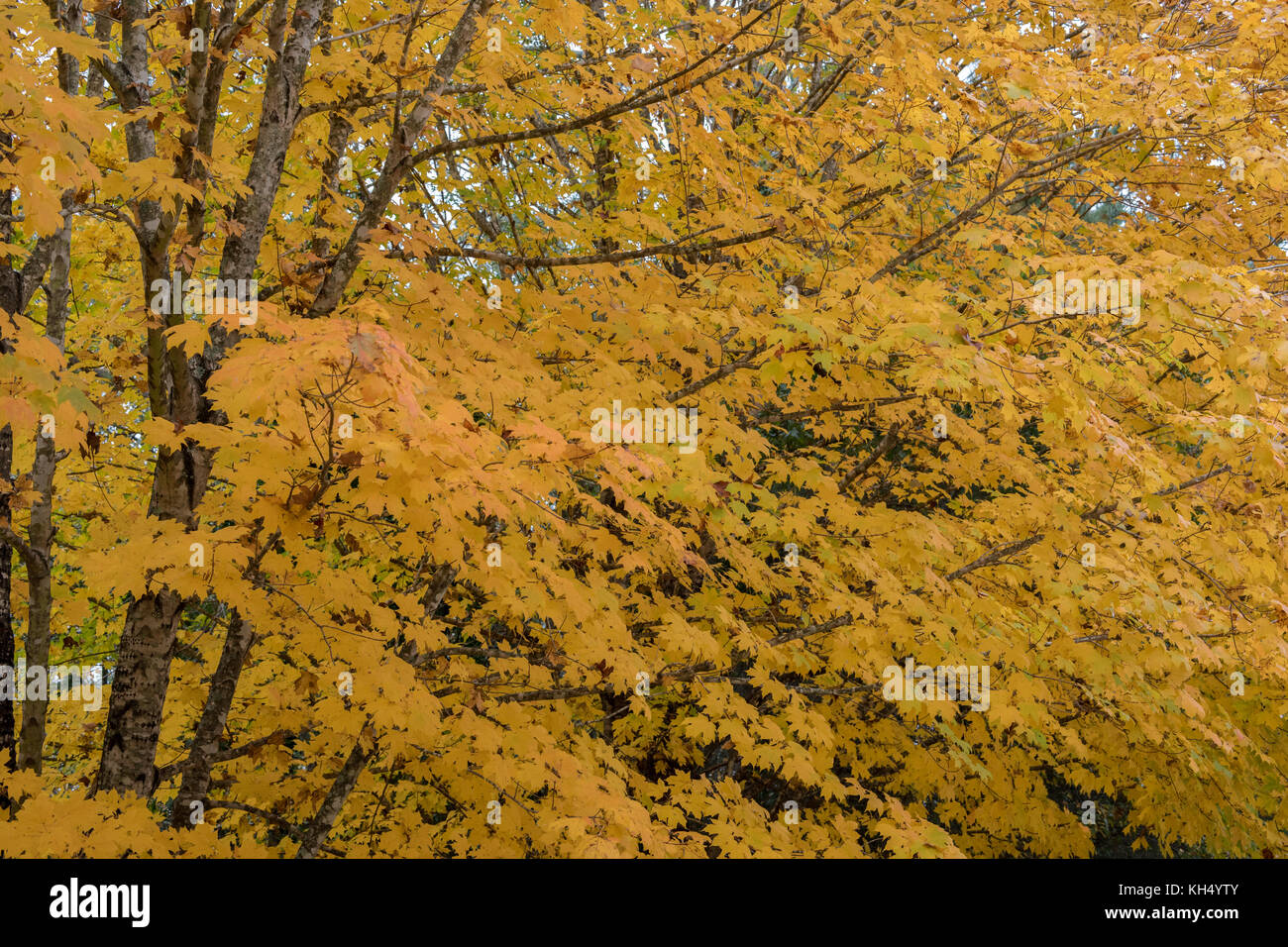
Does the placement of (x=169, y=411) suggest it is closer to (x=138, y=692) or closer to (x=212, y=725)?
(x=138, y=692)

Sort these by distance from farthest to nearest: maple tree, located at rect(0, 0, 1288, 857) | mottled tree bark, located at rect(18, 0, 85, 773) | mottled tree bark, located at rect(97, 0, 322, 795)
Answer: mottled tree bark, located at rect(18, 0, 85, 773) < mottled tree bark, located at rect(97, 0, 322, 795) < maple tree, located at rect(0, 0, 1288, 857)

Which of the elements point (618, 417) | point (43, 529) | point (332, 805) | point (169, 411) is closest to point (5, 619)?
point (43, 529)

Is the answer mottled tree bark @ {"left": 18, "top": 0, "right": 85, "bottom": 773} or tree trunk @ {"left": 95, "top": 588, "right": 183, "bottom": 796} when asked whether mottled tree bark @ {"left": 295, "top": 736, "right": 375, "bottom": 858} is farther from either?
mottled tree bark @ {"left": 18, "top": 0, "right": 85, "bottom": 773}

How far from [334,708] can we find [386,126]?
14.3 ft

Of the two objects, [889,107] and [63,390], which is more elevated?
[889,107]

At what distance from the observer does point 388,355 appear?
2986 mm

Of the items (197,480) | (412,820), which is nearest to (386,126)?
(197,480)

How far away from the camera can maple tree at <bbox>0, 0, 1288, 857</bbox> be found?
3.89 m

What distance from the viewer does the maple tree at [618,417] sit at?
3.89 m

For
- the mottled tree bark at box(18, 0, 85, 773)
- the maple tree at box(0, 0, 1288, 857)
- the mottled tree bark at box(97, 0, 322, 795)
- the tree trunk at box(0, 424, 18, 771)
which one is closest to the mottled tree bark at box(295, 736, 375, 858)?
the maple tree at box(0, 0, 1288, 857)

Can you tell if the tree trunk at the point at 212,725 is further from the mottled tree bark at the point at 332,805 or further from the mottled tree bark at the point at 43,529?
the mottled tree bark at the point at 43,529

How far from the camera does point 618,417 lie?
4.67 meters

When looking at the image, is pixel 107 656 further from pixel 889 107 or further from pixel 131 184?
pixel 889 107

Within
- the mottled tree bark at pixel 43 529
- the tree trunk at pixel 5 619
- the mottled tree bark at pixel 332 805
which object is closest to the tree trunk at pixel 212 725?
the mottled tree bark at pixel 332 805
